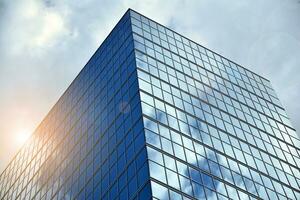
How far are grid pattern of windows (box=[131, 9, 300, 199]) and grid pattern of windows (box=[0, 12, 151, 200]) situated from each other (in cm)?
159

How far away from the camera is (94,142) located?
57.0 meters

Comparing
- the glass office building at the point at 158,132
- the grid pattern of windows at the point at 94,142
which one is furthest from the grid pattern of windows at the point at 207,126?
the grid pattern of windows at the point at 94,142

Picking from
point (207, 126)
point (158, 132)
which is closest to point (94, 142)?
point (158, 132)

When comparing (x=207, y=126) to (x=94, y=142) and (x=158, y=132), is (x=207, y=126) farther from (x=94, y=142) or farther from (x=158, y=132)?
(x=94, y=142)

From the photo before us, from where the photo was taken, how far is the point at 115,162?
162ft

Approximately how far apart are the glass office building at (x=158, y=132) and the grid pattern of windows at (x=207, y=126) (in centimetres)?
15

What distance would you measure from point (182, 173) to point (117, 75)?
770 inches

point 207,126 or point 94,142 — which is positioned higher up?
point 94,142

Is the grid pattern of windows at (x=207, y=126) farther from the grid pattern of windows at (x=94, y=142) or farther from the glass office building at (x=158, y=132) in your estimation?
the grid pattern of windows at (x=94, y=142)

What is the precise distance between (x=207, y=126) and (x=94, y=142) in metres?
13.2

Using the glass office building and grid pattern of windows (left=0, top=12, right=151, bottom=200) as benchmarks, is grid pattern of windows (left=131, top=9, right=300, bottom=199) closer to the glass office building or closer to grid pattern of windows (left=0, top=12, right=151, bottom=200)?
the glass office building

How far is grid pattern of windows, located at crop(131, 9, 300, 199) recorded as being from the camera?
4662 cm

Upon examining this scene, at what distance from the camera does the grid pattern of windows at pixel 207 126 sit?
46.6 meters

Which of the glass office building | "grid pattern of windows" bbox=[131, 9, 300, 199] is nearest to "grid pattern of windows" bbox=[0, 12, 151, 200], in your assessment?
the glass office building
